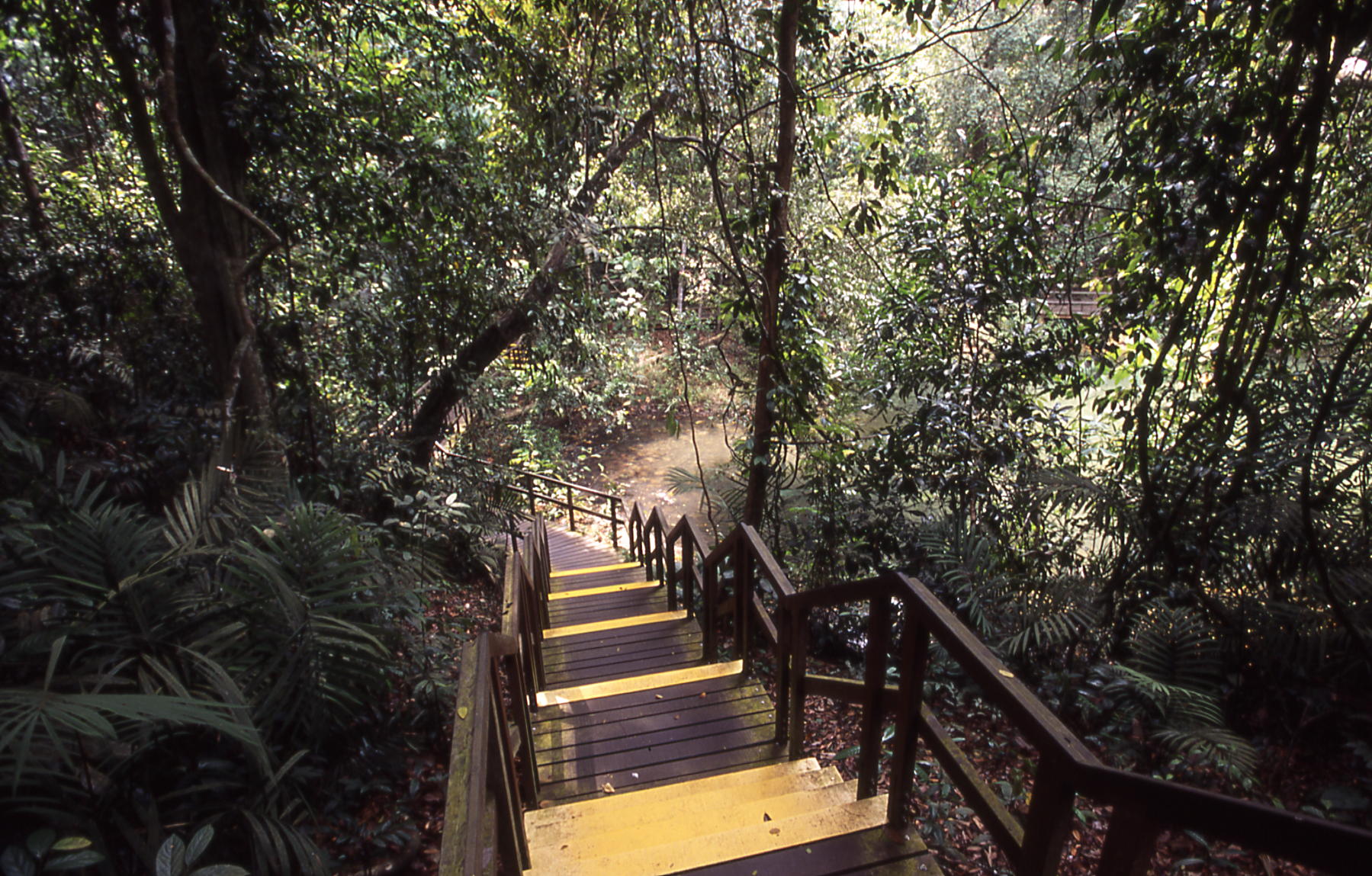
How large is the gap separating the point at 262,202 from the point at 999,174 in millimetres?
5234

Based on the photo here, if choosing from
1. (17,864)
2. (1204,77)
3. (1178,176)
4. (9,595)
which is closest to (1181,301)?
(1178,176)

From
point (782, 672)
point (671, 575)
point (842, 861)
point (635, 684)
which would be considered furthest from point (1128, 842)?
point (671, 575)

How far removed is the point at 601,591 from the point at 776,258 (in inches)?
157

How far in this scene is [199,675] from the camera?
2.49 metres

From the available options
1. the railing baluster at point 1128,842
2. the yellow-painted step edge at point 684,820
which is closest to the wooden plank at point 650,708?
the yellow-painted step edge at point 684,820

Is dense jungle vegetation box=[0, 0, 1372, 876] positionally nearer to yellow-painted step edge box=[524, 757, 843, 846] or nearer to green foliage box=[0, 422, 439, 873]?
green foliage box=[0, 422, 439, 873]

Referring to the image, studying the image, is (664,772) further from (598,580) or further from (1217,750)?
(598,580)

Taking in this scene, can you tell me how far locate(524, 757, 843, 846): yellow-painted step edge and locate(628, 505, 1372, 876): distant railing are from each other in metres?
0.23

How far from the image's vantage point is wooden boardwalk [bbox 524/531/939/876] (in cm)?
203

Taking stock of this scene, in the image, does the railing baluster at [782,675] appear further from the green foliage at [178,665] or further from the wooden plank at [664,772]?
the green foliage at [178,665]

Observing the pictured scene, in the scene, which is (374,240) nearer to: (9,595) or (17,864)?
(9,595)

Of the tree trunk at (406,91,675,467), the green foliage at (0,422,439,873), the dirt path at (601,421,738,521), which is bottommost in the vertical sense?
the dirt path at (601,421,738,521)

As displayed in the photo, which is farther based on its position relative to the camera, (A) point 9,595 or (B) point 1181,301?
(B) point 1181,301

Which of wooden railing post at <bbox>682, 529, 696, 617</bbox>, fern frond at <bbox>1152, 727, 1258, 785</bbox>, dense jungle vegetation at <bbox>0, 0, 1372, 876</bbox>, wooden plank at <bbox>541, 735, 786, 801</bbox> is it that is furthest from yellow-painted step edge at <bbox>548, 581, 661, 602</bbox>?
fern frond at <bbox>1152, 727, 1258, 785</bbox>
